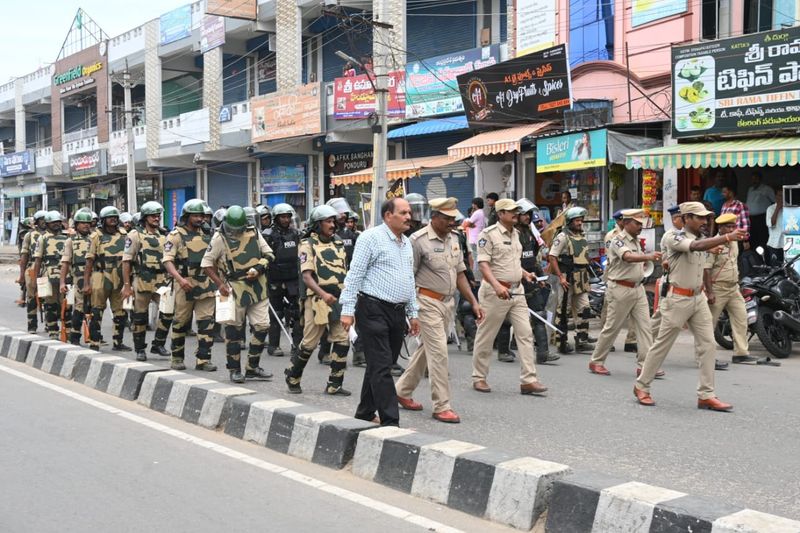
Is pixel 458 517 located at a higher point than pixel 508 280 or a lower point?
lower

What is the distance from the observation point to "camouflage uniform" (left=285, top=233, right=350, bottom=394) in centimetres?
779

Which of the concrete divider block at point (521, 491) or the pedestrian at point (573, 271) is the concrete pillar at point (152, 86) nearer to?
the pedestrian at point (573, 271)

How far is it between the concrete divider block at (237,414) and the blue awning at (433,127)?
44.2 feet

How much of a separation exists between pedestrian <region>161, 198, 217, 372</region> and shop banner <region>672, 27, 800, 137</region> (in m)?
8.41

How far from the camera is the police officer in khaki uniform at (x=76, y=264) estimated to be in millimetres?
11375

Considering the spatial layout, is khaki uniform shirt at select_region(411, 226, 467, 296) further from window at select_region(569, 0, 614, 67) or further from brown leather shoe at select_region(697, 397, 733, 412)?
window at select_region(569, 0, 614, 67)

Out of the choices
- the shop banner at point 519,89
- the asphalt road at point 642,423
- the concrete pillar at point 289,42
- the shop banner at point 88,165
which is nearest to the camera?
the asphalt road at point 642,423

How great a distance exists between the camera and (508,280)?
324 inches

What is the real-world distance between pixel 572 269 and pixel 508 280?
3093 millimetres

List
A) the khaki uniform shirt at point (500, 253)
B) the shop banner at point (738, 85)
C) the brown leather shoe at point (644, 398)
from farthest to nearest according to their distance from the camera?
the shop banner at point (738, 85) < the khaki uniform shirt at point (500, 253) < the brown leather shoe at point (644, 398)

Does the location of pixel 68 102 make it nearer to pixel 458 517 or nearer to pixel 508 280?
pixel 508 280

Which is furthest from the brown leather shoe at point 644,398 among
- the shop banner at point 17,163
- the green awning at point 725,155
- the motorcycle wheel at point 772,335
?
the shop banner at point 17,163

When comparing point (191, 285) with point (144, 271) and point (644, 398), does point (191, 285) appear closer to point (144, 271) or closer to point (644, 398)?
point (144, 271)

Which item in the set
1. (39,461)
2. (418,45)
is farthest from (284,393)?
(418,45)
